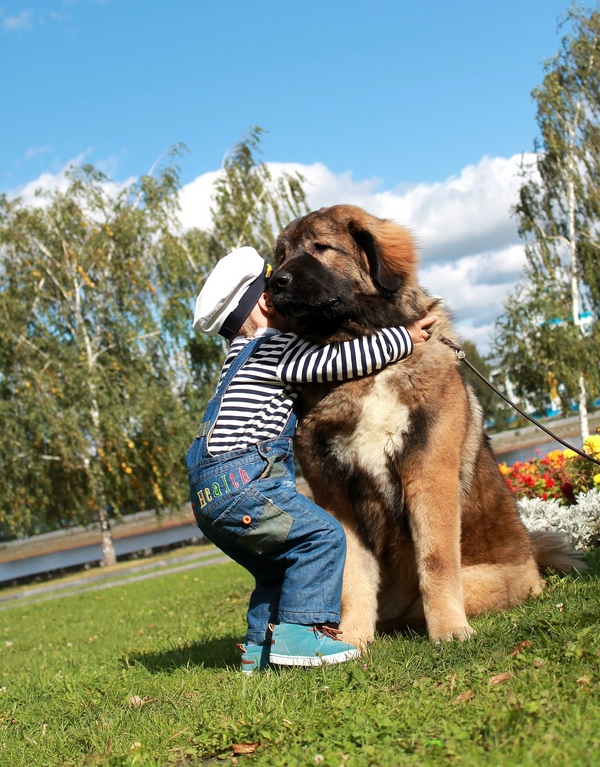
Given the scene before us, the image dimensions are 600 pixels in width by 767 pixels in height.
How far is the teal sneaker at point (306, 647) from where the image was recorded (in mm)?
3395

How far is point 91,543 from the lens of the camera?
51.0m

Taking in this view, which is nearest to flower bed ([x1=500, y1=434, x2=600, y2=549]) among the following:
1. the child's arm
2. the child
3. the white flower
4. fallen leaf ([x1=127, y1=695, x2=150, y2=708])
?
the white flower

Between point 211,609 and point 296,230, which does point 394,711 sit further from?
point 211,609

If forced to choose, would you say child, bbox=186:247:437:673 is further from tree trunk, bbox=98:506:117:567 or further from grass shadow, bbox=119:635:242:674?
tree trunk, bbox=98:506:117:567

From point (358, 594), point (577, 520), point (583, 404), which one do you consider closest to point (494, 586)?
point (358, 594)

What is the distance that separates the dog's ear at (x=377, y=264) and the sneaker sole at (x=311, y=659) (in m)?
1.77

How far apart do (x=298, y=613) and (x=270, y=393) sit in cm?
104

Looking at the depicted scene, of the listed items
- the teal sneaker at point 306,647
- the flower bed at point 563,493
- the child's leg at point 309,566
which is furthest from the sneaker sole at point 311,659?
the flower bed at point 563,493

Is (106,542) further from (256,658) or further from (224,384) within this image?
(224,384)

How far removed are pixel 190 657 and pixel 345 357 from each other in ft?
7.92

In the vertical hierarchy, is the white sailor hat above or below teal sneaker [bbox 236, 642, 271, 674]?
above

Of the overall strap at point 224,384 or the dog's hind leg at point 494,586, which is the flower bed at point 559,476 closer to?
the dog's hind leg at point 494,586

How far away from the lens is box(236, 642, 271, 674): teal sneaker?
3689 millimetres

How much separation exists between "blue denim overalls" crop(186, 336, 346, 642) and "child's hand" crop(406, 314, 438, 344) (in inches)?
34.2
